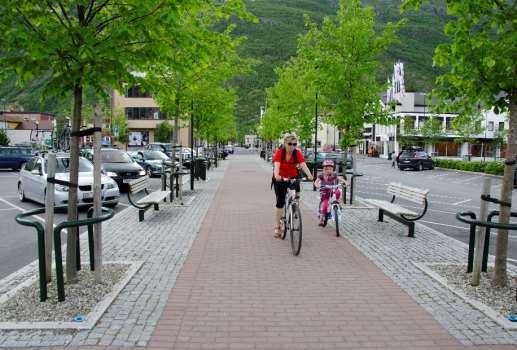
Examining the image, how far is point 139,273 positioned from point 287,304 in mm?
2222

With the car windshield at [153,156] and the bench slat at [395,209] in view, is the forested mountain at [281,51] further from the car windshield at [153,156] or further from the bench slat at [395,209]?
the bench slat at [395,209]

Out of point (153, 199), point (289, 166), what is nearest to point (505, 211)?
point (289, 166)

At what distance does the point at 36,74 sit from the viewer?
18.1 feet

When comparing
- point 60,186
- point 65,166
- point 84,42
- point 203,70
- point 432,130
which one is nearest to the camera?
point 84,42

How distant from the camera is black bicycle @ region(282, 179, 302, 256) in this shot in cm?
801

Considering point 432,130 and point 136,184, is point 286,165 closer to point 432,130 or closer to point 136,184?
point 136,184

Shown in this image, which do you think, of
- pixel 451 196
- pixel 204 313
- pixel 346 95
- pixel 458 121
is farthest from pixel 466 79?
Answer: pixel 451 196

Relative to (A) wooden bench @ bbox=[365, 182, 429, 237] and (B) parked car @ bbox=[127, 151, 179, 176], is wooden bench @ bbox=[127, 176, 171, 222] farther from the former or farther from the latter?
(B) parked car @ bbox=[127, 151, 179, 176]

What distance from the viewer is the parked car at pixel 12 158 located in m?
32.5

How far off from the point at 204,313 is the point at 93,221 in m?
1.55

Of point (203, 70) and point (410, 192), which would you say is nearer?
point (410, 192)

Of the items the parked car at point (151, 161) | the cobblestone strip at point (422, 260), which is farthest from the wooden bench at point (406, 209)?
the parked car at point (151, 161)

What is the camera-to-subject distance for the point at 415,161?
1617 inches

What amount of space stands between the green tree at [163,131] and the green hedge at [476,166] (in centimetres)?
4276
